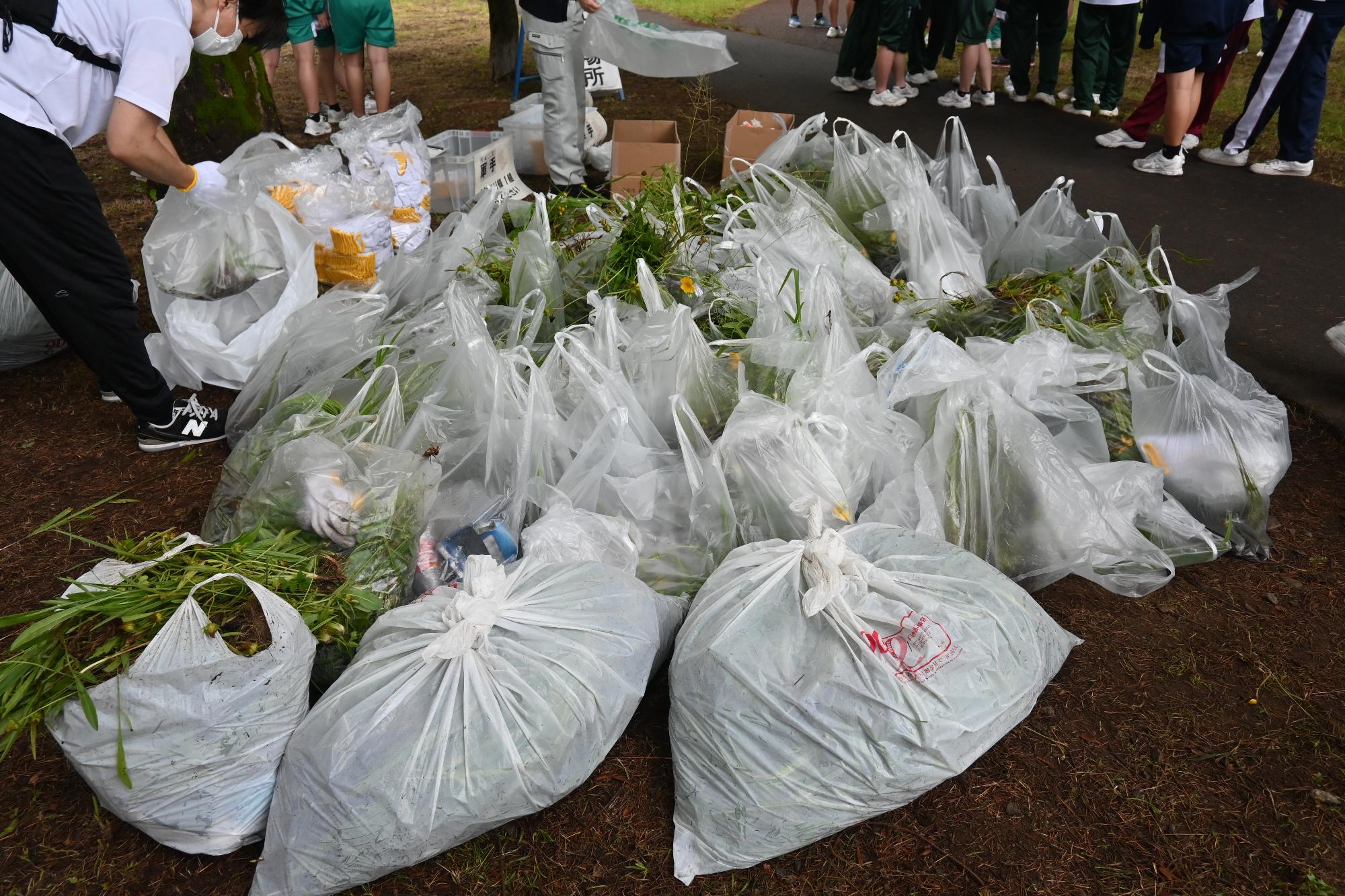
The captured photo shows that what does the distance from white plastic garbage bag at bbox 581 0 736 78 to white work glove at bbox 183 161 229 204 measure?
1.87 metres

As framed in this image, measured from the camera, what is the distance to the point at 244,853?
158cm

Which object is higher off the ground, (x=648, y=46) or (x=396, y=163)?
(x=648, y=46)

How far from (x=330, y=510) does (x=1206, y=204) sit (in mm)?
4754

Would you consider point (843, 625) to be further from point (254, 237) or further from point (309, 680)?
point (254, 237)

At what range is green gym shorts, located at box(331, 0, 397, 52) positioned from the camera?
5348mm

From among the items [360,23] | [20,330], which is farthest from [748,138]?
[20,330]

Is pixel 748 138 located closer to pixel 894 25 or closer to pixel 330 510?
pixel 894 25

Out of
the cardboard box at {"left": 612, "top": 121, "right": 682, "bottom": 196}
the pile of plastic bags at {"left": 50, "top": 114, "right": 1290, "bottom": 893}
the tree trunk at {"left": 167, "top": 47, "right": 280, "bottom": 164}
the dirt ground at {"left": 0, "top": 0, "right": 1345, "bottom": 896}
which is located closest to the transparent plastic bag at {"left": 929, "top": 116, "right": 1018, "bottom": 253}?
the pile of plastic bags at {"left": 50, "top": 114, "right": 1290, "bottom": 893}

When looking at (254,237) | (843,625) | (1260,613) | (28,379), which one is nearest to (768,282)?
(843,625)

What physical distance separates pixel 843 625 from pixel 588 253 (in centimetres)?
175

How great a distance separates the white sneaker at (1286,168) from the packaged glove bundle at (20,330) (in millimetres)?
6036

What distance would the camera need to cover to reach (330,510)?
183cm

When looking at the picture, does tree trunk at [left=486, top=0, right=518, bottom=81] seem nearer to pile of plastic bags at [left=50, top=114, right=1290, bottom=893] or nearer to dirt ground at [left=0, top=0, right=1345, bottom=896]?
pile of plastic bags at [left=50, top=114, right=1290, bottom=893]

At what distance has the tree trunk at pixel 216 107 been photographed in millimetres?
4051
